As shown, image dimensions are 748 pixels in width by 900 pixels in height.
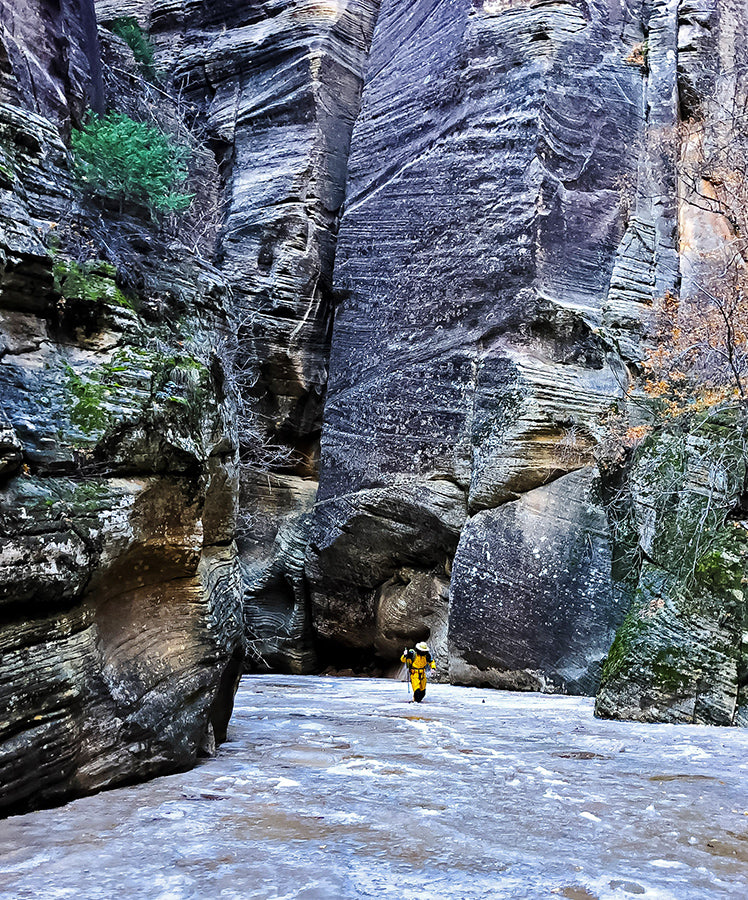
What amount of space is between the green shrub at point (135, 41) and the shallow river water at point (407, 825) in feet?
50.1

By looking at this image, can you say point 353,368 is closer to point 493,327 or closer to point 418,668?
point 493,327

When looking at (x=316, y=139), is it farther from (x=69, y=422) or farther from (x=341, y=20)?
(x=69, y=422)

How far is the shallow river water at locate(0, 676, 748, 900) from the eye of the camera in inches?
121

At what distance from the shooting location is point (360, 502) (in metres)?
14.7

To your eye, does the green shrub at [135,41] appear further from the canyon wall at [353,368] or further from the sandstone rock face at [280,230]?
the sandstone rock face at [280,230]

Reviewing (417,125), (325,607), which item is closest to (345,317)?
(417,125)

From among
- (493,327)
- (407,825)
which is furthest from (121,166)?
(493,327)

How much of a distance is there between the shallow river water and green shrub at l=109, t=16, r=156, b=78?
15256mm

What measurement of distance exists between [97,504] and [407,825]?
2.55 m

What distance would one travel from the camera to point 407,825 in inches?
157

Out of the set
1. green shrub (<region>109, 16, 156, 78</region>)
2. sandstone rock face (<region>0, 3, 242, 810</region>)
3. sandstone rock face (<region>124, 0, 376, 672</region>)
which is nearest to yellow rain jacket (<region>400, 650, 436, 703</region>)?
sandstone rock face (<region>0, 3, 242, 810</region>)

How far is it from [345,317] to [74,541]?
12.1 m

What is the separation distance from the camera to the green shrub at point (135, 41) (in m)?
16.6

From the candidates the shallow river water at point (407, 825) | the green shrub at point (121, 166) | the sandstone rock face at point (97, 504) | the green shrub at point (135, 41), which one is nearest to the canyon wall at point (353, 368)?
the sandstone rock face at point (97, 504)
